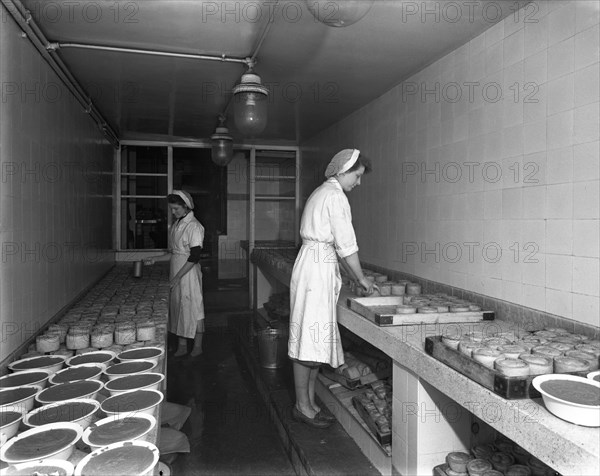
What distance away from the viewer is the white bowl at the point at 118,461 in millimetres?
1259

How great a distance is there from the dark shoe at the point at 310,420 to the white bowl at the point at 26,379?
5.32ft

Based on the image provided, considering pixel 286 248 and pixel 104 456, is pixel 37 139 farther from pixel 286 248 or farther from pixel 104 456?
pixel 286 248

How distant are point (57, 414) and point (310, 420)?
1.78m

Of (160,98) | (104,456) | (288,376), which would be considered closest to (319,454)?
(288,376)

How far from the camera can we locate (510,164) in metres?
2.49

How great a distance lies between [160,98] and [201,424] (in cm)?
289

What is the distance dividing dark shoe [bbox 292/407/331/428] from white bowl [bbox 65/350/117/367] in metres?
1.33

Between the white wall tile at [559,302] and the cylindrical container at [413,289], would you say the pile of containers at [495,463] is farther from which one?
the cylindrical container at [413,289]

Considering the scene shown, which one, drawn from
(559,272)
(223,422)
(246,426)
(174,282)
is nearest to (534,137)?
(559,272)

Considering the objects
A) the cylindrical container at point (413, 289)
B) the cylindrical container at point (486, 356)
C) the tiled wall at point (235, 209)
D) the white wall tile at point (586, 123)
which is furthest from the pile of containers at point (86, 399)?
the tiled wall at point (235, 209)

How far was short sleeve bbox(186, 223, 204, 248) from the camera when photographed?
4.51 meters

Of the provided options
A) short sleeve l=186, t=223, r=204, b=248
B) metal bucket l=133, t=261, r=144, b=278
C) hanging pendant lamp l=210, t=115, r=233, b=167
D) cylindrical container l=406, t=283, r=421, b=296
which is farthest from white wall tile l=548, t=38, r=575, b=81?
metal bucket l=133, t=261, r=144, b=278

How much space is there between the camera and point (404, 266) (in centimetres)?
367

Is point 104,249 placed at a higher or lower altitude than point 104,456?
higher
